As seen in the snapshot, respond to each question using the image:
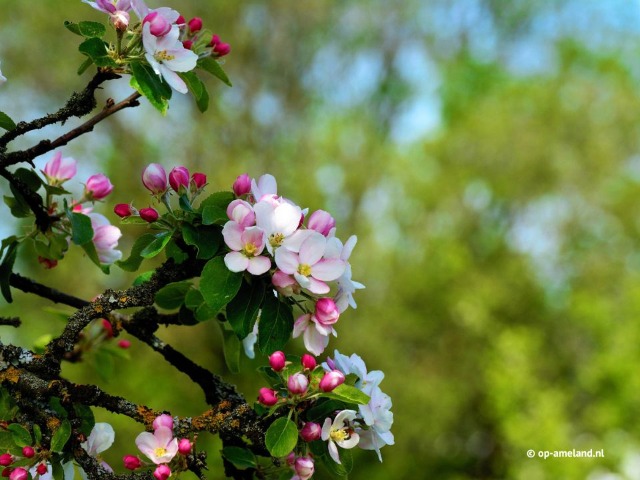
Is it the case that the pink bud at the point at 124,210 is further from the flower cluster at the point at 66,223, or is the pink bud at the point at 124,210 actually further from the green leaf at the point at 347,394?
the green leaf at the point at 347,394

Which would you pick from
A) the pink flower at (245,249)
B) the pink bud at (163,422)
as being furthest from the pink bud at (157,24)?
the pink bud at (163,422)

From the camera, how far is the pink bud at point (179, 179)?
1066 mm

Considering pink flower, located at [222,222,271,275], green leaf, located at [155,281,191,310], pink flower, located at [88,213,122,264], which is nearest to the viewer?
pink flower, located at [222,222,271,275]

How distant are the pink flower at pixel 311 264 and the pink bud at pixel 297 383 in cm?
11

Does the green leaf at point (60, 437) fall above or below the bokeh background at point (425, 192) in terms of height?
below

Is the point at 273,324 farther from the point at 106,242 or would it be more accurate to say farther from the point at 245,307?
the point at 106,242

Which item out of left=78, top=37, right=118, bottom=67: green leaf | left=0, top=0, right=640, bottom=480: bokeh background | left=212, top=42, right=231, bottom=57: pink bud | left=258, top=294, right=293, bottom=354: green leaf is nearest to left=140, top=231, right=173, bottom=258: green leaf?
left=258, top=294, right=293, bottom=354: green leaf

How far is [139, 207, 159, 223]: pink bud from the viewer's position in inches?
40.0

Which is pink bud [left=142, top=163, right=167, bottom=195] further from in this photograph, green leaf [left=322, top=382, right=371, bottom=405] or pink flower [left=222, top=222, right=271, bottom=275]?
green leaf [left=322, top=382, right=371, bottom=405]

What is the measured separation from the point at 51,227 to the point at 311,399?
565 mm

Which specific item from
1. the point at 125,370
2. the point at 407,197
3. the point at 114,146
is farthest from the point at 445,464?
the point at 114,146

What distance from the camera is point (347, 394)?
38.9 inches

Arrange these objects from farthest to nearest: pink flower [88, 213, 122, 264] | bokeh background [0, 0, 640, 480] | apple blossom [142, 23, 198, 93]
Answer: bokeh background [0, 0, 640, 480]
pink flower [88, 213, 122, 264]
apple blossom [142, 23, 198, 93]

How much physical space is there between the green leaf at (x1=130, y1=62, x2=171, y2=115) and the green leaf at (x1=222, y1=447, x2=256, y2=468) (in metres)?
0.48
